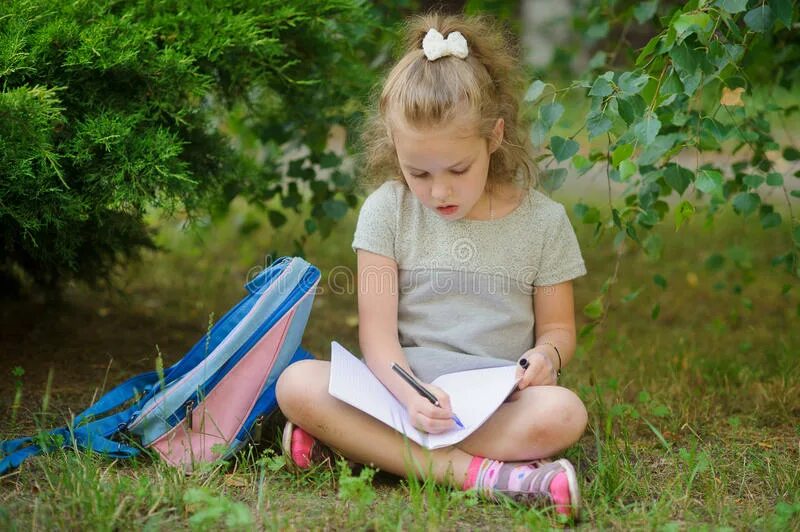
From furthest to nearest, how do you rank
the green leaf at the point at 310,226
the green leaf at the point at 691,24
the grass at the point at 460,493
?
the green leaf at the point at 310,226
the green leaf at the point at 691,24
the grass at the point at 460,493

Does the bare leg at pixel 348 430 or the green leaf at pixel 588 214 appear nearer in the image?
the bare leg at pixel 348 430

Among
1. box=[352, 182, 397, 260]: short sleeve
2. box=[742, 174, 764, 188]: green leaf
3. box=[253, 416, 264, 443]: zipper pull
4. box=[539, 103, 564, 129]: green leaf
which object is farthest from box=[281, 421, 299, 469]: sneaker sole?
box=[742, 174, 764, 188]: green leaf

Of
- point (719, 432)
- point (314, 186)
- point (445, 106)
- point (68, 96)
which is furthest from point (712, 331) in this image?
point (68, 96)

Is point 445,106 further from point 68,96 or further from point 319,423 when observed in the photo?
point 68,96

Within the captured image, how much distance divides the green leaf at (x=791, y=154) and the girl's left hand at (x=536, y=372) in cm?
130

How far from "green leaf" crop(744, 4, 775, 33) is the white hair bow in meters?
0.73

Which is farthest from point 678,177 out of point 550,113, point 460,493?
point 460,493

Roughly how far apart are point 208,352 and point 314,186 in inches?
42.1

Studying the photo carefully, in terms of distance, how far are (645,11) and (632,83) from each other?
36.4 inches

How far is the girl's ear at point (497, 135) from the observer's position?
2291 millimetres

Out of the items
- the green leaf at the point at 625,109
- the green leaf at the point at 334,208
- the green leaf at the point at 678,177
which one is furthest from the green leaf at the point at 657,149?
the green leaf at the point at 334,208

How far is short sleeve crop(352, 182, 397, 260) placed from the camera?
233 centimetres

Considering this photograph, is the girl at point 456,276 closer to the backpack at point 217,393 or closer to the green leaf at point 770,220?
the backpack at point 217,393

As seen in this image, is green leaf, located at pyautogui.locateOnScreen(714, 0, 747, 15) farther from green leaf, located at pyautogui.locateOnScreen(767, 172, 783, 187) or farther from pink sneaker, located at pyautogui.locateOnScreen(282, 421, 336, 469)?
pink sneaker, located at pyautogui.locateOnScreen(282, 421, 336, 469)
